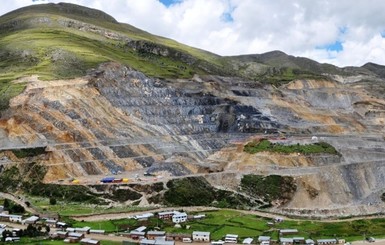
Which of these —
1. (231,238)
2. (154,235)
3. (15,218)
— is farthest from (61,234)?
(231,238)

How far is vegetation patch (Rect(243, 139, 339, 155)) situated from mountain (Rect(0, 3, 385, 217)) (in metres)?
0.33

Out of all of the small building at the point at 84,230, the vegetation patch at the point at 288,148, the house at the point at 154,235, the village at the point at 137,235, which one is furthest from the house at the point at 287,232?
the vegetation patch at the point at 288,148

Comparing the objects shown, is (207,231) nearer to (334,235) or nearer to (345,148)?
(334,235)

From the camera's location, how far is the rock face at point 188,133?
112m

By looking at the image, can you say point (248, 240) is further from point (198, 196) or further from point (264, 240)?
point (198, 196)

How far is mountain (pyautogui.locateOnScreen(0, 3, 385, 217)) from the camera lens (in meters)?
107

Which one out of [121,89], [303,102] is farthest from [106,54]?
[303,102]

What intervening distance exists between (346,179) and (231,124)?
135 feet

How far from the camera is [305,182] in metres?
111

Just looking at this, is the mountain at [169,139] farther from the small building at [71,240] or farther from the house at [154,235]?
the small building at [71,240]

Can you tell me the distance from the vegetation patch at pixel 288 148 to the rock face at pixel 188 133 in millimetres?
2025

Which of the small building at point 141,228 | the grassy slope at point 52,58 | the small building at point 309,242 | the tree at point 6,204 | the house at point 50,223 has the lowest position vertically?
the small building at point 309,242

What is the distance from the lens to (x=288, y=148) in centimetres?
12156

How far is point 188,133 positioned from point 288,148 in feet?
101
